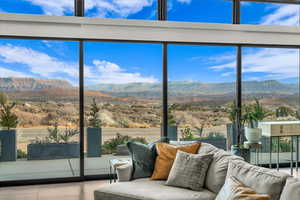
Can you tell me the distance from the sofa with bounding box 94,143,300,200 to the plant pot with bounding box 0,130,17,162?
77.8 inches

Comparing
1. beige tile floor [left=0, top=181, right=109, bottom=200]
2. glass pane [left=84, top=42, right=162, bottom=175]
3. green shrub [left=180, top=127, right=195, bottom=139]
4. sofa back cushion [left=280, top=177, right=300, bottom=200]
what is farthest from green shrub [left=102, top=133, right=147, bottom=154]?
sofa back cushion [left=280, top=177, right=300, bottom=200]

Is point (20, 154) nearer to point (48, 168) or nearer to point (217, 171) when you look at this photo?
point (48, 168)

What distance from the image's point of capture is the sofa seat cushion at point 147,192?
2811 mm

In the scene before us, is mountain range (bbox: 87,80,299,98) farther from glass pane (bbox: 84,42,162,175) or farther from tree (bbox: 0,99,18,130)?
tree (bbox: 0,99,18,130)

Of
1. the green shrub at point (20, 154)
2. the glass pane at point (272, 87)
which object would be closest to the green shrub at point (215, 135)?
the glass pane at point (272, 87)

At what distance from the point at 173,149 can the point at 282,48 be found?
10.1 ft

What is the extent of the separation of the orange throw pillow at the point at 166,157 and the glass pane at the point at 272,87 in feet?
6.79

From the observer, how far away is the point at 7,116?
445cm

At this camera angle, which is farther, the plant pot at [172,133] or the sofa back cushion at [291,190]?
A: the plant pot at [172,133]

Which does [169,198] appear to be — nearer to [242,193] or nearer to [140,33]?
[242,193]

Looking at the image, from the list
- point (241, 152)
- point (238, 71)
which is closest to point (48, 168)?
point (241, 152)

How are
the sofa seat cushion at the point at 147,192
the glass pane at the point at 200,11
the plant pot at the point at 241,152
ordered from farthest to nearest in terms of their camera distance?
1. the glass pane at the point at 200,11
2. the plant pot at the point at 241,152
3. the sofa seat cushion at the point at 147,192

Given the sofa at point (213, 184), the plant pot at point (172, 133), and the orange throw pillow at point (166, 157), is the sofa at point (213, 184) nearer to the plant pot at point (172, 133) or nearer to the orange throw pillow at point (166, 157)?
the orange throw pillow at point (166, 157)

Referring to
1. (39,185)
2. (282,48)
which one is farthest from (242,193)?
(282,48)
